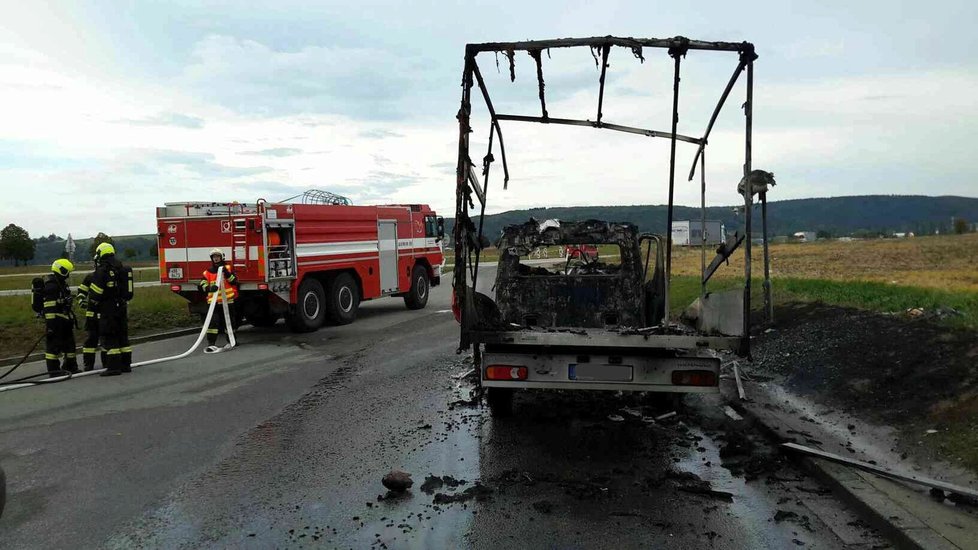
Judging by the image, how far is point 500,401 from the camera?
6785 mm

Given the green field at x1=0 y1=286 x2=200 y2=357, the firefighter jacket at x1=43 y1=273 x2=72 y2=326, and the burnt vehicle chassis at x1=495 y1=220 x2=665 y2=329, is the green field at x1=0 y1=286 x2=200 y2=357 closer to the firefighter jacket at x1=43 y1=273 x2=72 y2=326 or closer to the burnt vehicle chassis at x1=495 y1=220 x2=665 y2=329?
the firefighter jacket at x1=43 y1=273 x2=72 y2=326

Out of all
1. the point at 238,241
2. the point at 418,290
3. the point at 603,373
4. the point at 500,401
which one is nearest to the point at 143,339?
the point at 238,241

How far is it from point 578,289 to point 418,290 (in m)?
11.4

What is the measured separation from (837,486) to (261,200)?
11.0 metres

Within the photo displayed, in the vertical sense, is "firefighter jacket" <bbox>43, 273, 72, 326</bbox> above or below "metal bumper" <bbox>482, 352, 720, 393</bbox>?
above

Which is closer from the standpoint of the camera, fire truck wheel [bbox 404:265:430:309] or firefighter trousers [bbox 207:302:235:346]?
firefighter trousers [bbox 207:302:235:346]

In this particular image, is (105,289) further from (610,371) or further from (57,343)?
(610,371)

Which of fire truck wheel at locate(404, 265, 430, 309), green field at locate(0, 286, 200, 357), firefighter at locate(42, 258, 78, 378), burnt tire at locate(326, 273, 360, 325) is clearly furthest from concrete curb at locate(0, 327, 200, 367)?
fire truck wheel at locate(404, 265, 430, 309)

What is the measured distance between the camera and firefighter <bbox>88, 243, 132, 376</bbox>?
377 inches

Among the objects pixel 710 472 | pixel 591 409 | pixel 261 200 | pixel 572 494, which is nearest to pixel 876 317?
pixel 591 409

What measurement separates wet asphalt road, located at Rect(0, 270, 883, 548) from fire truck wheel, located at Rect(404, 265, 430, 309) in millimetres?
9527

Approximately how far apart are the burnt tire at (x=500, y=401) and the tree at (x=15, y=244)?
98126 millimetres

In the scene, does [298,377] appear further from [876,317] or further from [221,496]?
[876,317]

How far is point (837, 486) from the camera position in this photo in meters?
4.75
